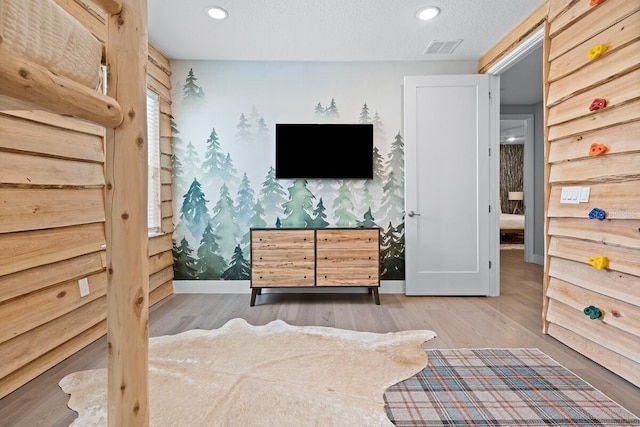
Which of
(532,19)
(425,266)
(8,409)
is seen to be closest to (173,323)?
(8,409)

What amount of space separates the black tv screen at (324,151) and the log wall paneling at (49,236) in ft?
5.48

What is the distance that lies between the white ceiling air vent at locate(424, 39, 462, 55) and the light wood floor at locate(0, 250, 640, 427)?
2.55 metres

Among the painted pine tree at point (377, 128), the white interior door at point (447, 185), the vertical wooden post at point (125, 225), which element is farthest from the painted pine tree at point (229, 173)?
the vertical wooden post at point (125, 225)

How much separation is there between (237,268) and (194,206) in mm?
835

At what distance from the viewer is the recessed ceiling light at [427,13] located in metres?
2.58

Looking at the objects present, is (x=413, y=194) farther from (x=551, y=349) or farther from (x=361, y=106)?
(x=551, y=349)

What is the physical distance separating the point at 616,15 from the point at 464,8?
3.46ft

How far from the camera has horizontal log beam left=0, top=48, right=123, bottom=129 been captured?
68 centimetres

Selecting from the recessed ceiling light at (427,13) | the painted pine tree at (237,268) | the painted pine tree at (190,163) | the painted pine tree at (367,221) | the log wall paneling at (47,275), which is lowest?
the painted pine tree at (237,268)

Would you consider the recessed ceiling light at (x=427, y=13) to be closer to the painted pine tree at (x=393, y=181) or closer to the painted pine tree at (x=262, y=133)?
the painted pine tree at (x=393, y=181)

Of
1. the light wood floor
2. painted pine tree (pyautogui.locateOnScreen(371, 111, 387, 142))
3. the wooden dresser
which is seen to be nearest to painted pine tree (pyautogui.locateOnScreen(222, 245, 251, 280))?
the light wood floor

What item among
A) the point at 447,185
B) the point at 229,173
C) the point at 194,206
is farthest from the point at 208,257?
the point at 447,185

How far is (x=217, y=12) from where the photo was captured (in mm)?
2611

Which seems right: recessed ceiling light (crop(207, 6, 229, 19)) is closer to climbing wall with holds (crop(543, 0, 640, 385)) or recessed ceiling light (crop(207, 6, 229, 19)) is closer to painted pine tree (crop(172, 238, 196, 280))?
painted pine tree (crop(172, 238, 196, 280))
